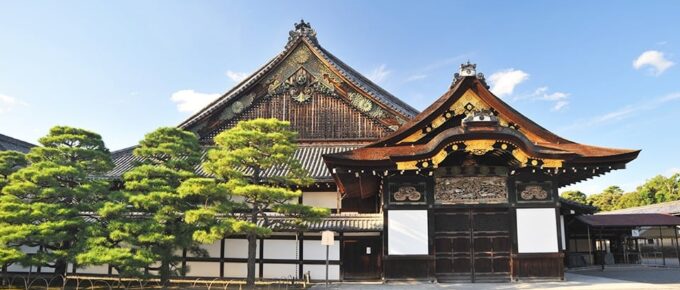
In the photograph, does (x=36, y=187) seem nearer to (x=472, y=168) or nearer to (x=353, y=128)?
(x=353, y=128)

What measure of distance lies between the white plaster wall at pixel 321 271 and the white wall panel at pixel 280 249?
686 millimetres

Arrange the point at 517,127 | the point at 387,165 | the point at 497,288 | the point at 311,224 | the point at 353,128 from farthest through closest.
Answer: the point at 353,128, the point at 311,224, the point at 517,127, the point at 387,165, the point at 497,288

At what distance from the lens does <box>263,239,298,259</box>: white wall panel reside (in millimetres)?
17703

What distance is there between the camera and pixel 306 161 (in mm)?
20250

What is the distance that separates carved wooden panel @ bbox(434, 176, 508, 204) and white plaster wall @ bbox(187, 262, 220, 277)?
922 cm

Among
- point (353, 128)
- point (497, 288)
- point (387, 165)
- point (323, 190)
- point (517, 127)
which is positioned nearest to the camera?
point (497, 288)

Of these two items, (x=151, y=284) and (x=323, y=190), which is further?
(x=323, y=190)

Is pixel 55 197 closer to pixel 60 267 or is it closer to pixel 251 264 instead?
pixel 60 267

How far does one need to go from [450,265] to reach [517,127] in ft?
17.0

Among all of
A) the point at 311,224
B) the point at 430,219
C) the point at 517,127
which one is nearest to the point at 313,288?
the point at 311,224

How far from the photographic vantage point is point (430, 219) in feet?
48.8

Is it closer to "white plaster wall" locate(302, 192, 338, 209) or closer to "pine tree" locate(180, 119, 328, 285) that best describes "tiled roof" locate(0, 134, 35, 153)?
"pine tree" locate(180, 119, 328, 285)

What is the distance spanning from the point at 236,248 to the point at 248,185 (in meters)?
4.74

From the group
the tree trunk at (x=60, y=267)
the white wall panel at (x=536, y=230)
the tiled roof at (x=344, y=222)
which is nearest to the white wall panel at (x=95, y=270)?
the tree trunk at (x=60, y=267)
